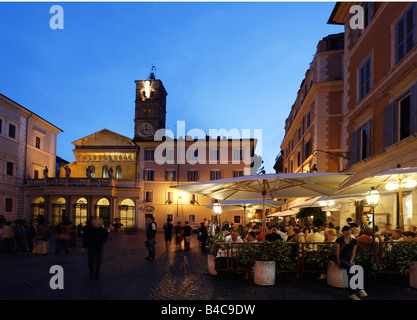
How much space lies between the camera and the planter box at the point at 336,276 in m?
8.63

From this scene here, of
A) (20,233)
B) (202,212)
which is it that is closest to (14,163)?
(202,212)

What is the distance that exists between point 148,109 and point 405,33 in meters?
49.0

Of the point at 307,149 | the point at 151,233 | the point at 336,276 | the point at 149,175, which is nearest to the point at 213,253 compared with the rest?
the point at 336,276

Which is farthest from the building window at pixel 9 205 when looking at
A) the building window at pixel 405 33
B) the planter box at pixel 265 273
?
the building window at pixel 405 33

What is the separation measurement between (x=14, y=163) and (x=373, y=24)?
3900 cm

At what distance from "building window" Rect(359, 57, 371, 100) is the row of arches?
37.3 meters

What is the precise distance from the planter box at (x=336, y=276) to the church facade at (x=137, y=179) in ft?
137

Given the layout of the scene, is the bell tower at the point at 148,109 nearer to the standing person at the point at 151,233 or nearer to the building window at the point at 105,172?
the building window at the point at 105,172

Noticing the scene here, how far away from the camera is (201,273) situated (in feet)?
36.7

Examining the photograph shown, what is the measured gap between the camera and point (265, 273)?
8.87m

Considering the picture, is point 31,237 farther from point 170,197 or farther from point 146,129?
point 146,129

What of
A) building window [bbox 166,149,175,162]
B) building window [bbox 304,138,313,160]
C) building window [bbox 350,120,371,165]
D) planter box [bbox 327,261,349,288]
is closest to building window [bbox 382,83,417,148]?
building window [bbox 350,120,371,165]

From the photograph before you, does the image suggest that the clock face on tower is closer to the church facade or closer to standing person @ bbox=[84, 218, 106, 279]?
the church facade

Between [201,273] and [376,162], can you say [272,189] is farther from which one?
[376,162]
